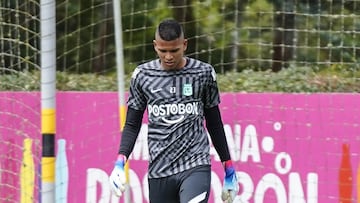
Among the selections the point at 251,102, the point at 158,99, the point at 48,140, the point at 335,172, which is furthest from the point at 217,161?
the point at 158,99

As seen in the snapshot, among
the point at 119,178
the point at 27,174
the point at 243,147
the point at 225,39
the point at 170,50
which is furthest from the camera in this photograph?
the point at 27,174

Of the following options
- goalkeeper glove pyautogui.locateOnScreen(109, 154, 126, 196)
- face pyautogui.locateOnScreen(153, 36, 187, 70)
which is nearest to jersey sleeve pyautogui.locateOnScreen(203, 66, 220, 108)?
face pyautogui.locateOnScreen(153, 36, 187, 70)

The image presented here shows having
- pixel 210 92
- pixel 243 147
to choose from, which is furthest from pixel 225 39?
pixel 210 92

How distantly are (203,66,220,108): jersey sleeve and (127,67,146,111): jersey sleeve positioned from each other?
392 mm

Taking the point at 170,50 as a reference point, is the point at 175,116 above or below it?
below

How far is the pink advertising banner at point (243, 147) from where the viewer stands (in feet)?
22.8

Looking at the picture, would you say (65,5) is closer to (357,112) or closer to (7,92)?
(7,92)

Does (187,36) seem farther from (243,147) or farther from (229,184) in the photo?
(229,184)

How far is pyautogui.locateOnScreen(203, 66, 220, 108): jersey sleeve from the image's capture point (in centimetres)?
567

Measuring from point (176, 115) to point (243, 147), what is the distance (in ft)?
6.09

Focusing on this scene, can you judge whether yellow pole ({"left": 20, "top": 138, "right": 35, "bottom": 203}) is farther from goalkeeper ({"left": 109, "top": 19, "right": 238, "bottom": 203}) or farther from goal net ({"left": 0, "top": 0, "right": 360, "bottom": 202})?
goalkeeper ({"left": 109, "top": 19, "right": 238, "bottom": 203})

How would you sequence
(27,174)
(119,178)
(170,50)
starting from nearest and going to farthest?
(170,50), (119,178), (27,174)

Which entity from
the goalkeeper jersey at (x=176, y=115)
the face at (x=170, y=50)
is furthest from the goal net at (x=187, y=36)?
the face at (x=170, y=50)

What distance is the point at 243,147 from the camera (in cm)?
733
